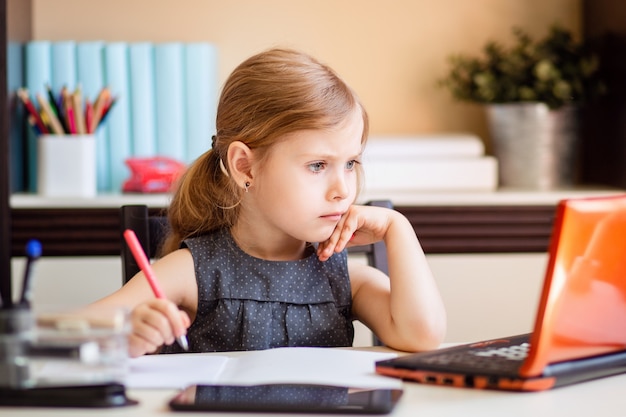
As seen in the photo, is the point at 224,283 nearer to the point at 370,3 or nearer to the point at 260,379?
the point at 260,379

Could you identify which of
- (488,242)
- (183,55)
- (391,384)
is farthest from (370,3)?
(391,384)

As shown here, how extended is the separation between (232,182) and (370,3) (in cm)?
128

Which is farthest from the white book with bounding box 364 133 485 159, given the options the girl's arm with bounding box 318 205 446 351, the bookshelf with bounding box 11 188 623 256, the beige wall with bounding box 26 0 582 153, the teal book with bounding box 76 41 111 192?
the girl's arm with bounding box 318 205 446 351

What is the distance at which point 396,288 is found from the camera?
4.29 ft

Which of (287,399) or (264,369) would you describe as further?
(264,369)

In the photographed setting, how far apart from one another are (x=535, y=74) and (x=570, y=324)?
1540 millimetres

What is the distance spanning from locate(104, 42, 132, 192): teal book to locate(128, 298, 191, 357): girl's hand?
1.36m

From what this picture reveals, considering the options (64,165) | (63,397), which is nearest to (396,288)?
(63,397)

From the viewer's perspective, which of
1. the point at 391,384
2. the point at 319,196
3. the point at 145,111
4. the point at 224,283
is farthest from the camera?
the point at 145,111

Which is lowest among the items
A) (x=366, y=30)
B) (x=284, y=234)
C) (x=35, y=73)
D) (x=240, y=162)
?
(x=284, y=234)

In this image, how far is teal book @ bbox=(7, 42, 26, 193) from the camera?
87.4 inches

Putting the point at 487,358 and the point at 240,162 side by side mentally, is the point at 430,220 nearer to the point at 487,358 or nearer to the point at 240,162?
the point at 240,162

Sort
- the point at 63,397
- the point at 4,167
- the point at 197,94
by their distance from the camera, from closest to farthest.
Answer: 1. the point at 63,397
2. the point at 4,167
3. the point at 197,94

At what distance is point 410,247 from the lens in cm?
133
